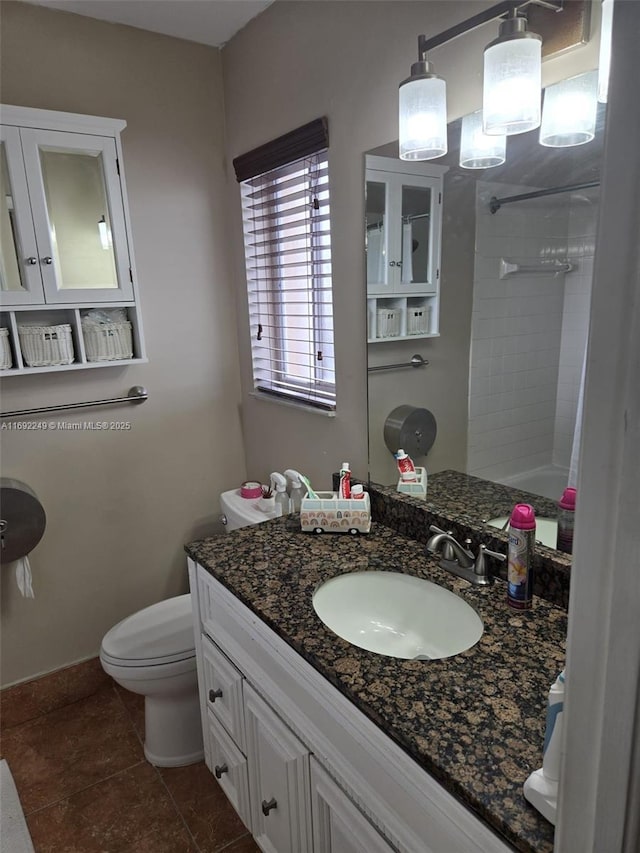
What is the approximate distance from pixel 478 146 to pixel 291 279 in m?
0.88

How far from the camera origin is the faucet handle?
1.26 metres

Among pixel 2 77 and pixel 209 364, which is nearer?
pixel 2 77

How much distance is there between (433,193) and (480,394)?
0.51 m

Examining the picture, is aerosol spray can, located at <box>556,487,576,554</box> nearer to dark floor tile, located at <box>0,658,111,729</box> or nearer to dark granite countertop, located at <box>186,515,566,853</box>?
dark granite countertop, located at <box>186,515,566,853</box>

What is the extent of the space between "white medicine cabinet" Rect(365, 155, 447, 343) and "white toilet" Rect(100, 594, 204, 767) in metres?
1.19

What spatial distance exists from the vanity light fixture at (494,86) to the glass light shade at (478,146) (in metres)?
0.04

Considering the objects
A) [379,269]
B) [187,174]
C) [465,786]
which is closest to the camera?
[465,786]

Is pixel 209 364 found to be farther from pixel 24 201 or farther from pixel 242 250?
pixel 24 201

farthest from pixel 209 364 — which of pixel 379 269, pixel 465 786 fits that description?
pixel 465 786

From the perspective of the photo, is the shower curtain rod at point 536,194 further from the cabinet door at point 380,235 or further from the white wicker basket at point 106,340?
the white wicker basket at point 106,340

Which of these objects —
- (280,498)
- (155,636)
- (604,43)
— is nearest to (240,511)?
(280,498)

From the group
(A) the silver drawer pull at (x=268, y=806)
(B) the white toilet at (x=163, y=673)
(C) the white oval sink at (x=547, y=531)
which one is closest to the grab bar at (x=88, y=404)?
(B) the white toilet at (x=163, y=673)

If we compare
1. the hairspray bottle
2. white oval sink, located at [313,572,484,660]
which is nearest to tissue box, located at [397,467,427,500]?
white oval sink, located at [313,572,484,660]

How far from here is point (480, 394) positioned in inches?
52.9
